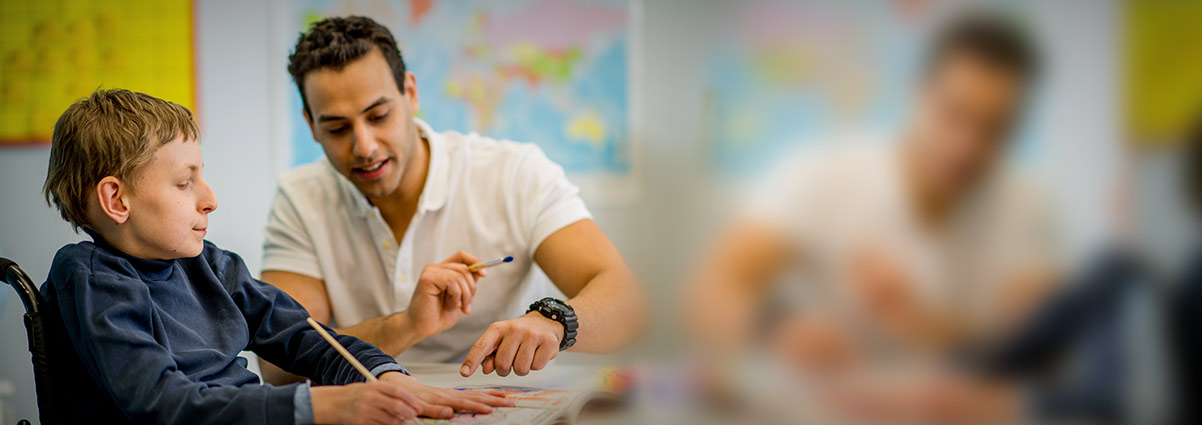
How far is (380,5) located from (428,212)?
2.39ft

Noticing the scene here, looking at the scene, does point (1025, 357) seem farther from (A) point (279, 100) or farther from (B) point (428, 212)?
(A) point (279, 100)

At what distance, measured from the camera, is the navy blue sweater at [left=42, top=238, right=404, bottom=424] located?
0.68 metres

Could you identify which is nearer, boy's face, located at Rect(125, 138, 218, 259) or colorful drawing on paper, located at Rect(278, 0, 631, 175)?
boy's face, located at Rect(125, 138, 218, 259)

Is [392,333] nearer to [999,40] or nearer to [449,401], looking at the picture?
[449,401]

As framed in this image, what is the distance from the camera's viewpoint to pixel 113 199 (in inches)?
29.8

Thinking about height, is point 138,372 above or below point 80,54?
below

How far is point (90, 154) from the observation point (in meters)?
0.76

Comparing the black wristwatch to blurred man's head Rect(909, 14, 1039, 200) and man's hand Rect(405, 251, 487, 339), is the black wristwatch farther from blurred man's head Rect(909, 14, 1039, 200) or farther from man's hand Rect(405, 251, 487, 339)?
blurred man's head Rect(909, 14, 1039, 200)

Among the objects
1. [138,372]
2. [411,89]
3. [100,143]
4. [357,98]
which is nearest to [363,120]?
[357,98]

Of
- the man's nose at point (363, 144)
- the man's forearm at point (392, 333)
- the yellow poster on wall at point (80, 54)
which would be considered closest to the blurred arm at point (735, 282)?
the man's forearm at point (392, 333)

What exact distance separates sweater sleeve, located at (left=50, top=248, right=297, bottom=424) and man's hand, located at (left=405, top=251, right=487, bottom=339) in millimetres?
275

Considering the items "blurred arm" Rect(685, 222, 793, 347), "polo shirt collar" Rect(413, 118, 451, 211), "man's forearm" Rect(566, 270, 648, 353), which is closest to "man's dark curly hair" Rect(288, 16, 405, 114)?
"polo shirt collar" Rect(413, 118, 451, 211)

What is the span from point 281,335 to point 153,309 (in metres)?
0.17

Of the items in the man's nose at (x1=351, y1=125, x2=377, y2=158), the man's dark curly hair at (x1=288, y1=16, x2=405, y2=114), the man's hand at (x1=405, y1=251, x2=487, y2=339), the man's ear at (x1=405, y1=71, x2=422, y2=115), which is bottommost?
the man's hand at (x1=405, y1=251, x2=487, y2=339)
